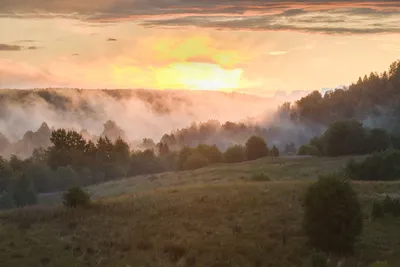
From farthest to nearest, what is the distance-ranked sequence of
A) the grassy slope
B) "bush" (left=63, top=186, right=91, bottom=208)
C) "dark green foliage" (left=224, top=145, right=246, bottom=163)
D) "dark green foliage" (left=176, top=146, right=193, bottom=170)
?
"dark green foliage" (left=176, top=146, right=193, bottom=170), "dark green foliage" (left=224, top=145, right=246, bottom=163), the grassy slope, "bush" (left=63, top=186, right=91, bottom=208)

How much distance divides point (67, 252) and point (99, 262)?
2518 millimetres

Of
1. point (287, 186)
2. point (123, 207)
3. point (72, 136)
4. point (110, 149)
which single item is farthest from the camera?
point (110, 149)

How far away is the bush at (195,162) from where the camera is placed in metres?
118

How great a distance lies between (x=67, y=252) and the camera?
30.4 m

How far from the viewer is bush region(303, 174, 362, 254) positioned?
1288 inches

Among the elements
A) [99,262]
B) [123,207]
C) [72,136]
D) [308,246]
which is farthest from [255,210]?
[72,136]

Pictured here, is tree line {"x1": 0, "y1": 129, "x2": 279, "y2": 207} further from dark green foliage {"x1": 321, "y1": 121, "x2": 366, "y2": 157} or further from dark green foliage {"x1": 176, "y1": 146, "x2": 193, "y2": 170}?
dark green foliage {"x1": 321, "y1": 121, "x2": 366, "y2": 157}

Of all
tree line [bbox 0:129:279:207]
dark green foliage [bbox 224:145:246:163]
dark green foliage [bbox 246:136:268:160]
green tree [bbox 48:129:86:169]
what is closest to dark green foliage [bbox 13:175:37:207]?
tree line [bbox 0:129:279:207]

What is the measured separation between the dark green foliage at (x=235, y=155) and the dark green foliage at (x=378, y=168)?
5260 cm

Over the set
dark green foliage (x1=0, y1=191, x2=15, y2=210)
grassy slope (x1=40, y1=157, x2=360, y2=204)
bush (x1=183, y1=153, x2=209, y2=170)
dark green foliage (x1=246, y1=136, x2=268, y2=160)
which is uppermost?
dark green foliage (x1=246, y1=136, x2=268, y2=160)

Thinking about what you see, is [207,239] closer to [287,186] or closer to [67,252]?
[67,252]

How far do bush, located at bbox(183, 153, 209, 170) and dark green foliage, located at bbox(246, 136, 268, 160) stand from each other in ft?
40.1

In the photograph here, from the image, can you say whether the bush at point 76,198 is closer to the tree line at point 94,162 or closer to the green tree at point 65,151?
the tree line at point 94,162

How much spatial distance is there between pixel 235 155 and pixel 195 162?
11613mm
